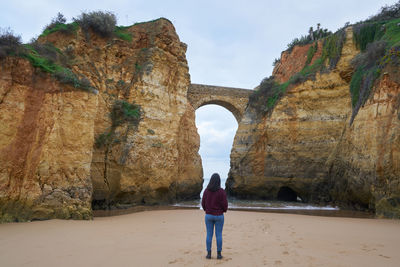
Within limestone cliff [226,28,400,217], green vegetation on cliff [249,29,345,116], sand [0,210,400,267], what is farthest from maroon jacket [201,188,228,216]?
green vegetation on cliff [249,29,345,116]

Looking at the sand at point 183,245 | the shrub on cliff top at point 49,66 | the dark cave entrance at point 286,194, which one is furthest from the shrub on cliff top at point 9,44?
the dark cave entrance at point 286,194

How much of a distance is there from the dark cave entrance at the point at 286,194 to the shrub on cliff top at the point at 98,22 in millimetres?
14224

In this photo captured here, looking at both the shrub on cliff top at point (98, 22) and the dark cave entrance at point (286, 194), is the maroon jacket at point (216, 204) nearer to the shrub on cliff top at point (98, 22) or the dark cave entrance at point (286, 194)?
the shrub on cliff top at point (98, 22)

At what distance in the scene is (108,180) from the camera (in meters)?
12.3

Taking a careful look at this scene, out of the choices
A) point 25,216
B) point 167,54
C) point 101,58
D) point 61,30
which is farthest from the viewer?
point 167,54

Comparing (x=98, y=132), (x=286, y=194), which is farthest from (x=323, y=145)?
(x=98, y=132)

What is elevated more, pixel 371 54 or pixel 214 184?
pixel 371 54

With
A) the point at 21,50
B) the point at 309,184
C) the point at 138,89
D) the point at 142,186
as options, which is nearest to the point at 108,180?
the point at 142,186

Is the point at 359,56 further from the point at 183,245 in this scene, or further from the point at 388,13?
the point at 183,245

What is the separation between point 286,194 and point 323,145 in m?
4.71

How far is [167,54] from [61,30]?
5.05 meters

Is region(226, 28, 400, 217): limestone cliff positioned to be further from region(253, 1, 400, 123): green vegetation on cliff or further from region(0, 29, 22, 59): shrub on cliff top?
region(0, 29, 22, 59): shrub on cliff top

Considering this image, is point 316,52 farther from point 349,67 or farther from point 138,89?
point 138,89

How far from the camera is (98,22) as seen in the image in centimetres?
1289
